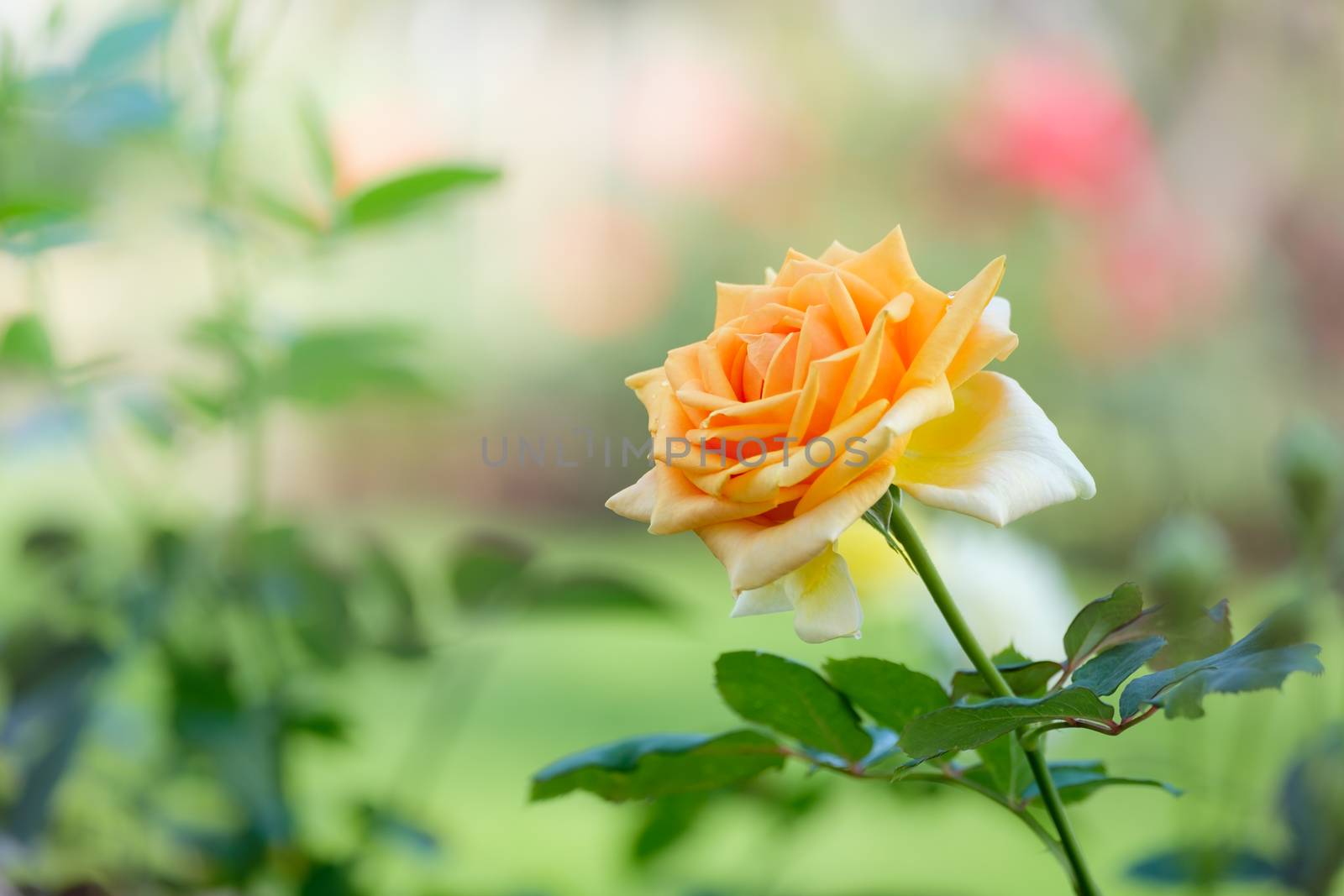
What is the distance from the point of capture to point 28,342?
0.38 m

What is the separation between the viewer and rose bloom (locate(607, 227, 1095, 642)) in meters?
0.15

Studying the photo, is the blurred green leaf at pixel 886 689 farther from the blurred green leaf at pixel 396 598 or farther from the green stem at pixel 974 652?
the blurred green leaf at pixel 396 598

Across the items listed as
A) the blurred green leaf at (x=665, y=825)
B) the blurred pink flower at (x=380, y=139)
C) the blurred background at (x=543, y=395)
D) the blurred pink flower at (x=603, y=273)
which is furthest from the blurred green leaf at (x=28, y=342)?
the blurred pink flower at (x=603, y=273)

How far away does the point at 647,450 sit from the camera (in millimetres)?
228

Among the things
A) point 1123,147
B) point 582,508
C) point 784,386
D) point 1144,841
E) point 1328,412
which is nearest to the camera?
point 784,386

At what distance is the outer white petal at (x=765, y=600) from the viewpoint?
0.53ft

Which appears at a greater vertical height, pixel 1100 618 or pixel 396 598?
pixel 1100 618

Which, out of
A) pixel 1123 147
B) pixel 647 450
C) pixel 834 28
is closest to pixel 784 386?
pixel 647 450

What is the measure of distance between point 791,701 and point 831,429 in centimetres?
5

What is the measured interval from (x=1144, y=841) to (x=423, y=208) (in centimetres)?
78

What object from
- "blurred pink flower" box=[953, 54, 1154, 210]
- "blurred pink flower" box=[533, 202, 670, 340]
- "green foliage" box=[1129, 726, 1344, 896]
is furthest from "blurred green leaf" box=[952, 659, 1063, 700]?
"blurred pink flower" box=[533, 202, 670, 340]

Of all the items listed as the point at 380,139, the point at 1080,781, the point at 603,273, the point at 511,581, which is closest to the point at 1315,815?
the point at 1080,781

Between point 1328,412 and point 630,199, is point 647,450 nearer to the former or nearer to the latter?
point 1328,412

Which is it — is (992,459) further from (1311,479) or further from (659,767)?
(1311,479)
